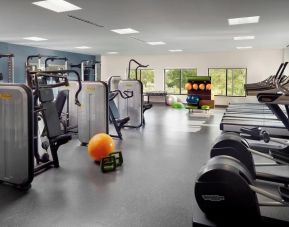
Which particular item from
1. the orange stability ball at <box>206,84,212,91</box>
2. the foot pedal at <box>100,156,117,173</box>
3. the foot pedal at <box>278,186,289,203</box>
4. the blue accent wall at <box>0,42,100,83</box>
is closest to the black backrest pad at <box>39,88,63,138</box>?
the foot pedal at <box>100,156,117,173</box>

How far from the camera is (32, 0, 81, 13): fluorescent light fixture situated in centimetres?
450

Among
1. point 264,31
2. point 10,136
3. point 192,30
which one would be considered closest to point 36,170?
point 10,136

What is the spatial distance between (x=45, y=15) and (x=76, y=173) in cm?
355

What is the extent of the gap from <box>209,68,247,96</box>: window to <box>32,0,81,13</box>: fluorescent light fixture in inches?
352

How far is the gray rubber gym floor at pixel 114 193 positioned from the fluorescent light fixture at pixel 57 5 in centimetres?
260

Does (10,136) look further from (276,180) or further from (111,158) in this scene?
(276,180)

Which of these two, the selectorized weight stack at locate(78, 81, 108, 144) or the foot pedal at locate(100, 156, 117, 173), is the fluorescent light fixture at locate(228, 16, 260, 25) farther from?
the foot pedal at locate(100, 156, 117, 173)

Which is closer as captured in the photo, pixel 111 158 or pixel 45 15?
pixel 111 158

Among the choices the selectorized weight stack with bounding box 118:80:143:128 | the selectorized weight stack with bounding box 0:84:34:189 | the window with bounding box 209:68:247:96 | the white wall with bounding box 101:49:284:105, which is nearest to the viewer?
the selectorized weight stack with bounding box 0:84:34:189

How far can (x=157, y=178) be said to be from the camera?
3438 millimetres

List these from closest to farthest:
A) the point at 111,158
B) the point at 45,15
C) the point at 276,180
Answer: the point at 276,180 < the point at 111,158 < the point at 45,15

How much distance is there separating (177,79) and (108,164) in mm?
10113

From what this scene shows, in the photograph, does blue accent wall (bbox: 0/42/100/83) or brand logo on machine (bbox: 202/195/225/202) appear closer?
brand logo on machine (bbox: 202/195/225/202)

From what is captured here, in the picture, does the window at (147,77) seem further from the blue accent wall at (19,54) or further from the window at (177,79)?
the blue accent wall at (19,54)
